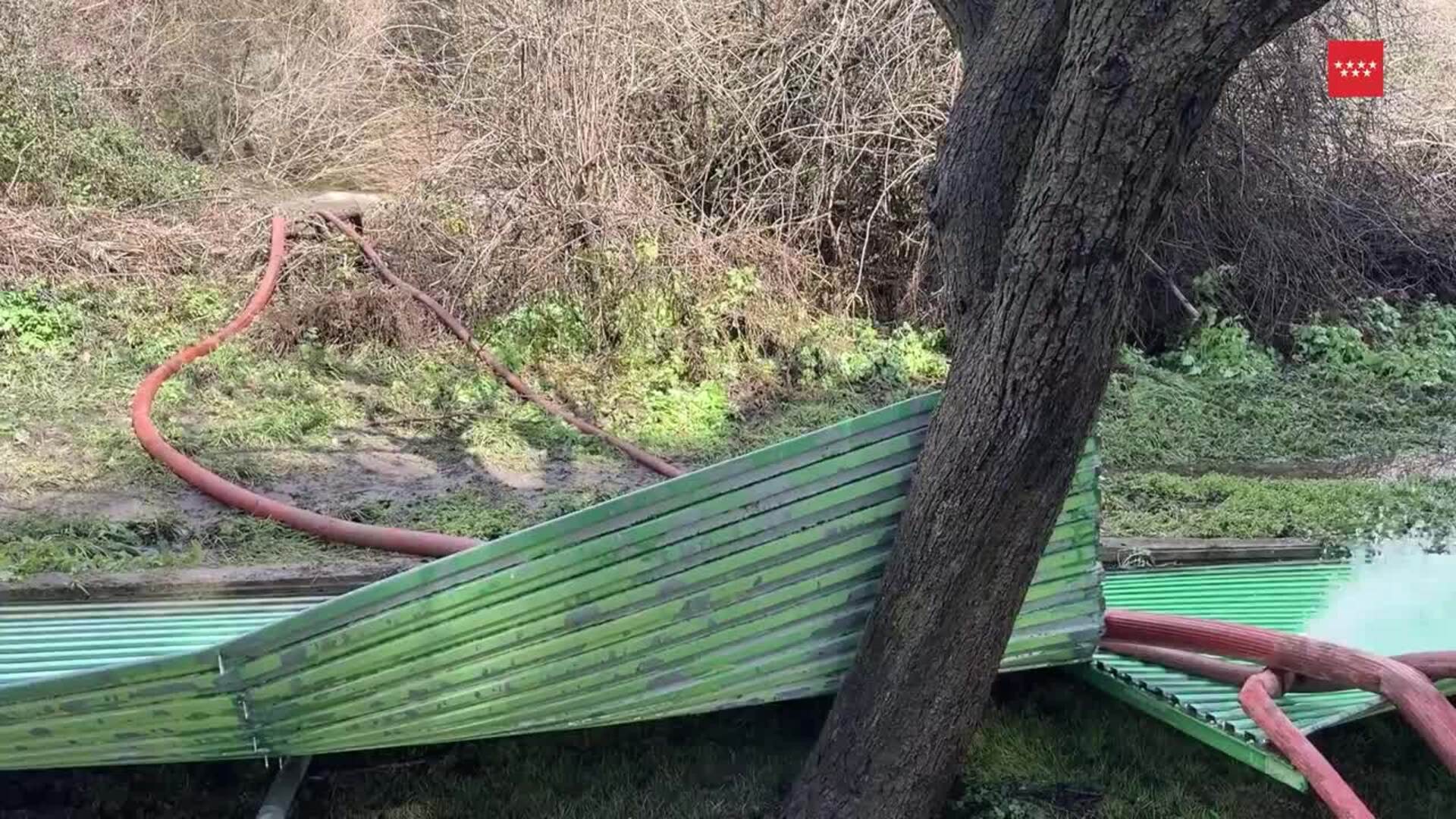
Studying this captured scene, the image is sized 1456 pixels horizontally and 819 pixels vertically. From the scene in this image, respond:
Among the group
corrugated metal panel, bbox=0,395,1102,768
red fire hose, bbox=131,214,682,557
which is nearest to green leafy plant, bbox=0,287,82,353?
red fire hose, bbox=131,214,682,557

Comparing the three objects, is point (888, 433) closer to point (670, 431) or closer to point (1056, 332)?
point (1056, 332)

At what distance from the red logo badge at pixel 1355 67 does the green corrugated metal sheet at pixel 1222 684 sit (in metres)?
5.39

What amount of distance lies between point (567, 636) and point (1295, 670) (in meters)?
1.83

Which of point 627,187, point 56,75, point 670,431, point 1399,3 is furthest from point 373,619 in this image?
point 1399,3

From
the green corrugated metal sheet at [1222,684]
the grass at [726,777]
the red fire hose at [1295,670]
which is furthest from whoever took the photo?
the grass at [726,777]

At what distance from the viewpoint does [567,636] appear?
274cm

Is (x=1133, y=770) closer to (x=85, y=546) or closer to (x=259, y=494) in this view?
(x=259, y=494)

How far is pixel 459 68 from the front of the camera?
A: 7.67m

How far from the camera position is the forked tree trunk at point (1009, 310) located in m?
2.18

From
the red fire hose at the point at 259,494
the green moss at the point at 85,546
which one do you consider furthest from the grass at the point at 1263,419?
the green moss at the point at 85,546

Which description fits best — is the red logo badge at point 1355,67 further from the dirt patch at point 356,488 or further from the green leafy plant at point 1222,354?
the dirt patch at point 356,488

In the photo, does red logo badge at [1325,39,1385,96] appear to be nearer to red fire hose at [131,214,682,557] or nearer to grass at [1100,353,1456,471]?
grass at [1100,353,1456,471]

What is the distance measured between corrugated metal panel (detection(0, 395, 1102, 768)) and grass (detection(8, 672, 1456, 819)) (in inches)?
14.4

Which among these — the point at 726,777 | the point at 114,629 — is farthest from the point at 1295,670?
the point at 114,629
